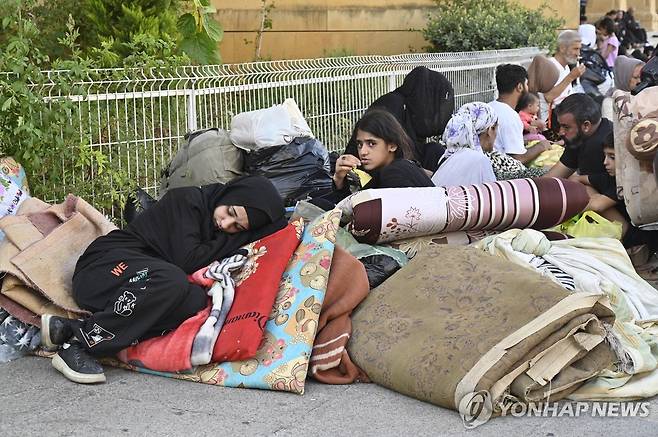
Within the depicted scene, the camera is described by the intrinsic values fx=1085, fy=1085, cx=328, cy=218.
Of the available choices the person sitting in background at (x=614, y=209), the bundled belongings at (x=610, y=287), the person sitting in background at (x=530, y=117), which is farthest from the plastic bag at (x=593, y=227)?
the person sitting in background at (x=530, y=117)

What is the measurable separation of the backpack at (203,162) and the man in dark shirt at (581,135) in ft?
7.54

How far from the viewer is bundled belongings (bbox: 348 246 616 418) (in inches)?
182

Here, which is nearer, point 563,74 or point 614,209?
point 614,209

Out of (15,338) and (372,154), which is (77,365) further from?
(372,154)

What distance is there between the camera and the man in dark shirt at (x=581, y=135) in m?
7.45

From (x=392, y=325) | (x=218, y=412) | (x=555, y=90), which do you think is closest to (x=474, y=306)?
(x=392, y=325)

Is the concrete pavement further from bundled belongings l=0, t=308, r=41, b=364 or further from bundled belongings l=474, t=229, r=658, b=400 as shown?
bundled belongings l=0, t=308, r=41, b=364

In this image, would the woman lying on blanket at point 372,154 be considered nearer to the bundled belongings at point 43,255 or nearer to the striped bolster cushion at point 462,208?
the striped bolster cushion at point 462,208

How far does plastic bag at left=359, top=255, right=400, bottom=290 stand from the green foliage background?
9333 millimetres

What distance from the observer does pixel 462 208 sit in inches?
243

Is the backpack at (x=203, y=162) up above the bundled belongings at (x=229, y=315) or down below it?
above

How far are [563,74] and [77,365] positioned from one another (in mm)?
8668

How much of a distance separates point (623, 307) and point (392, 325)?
1.20m

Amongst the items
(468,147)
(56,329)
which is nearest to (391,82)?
(468,147)
